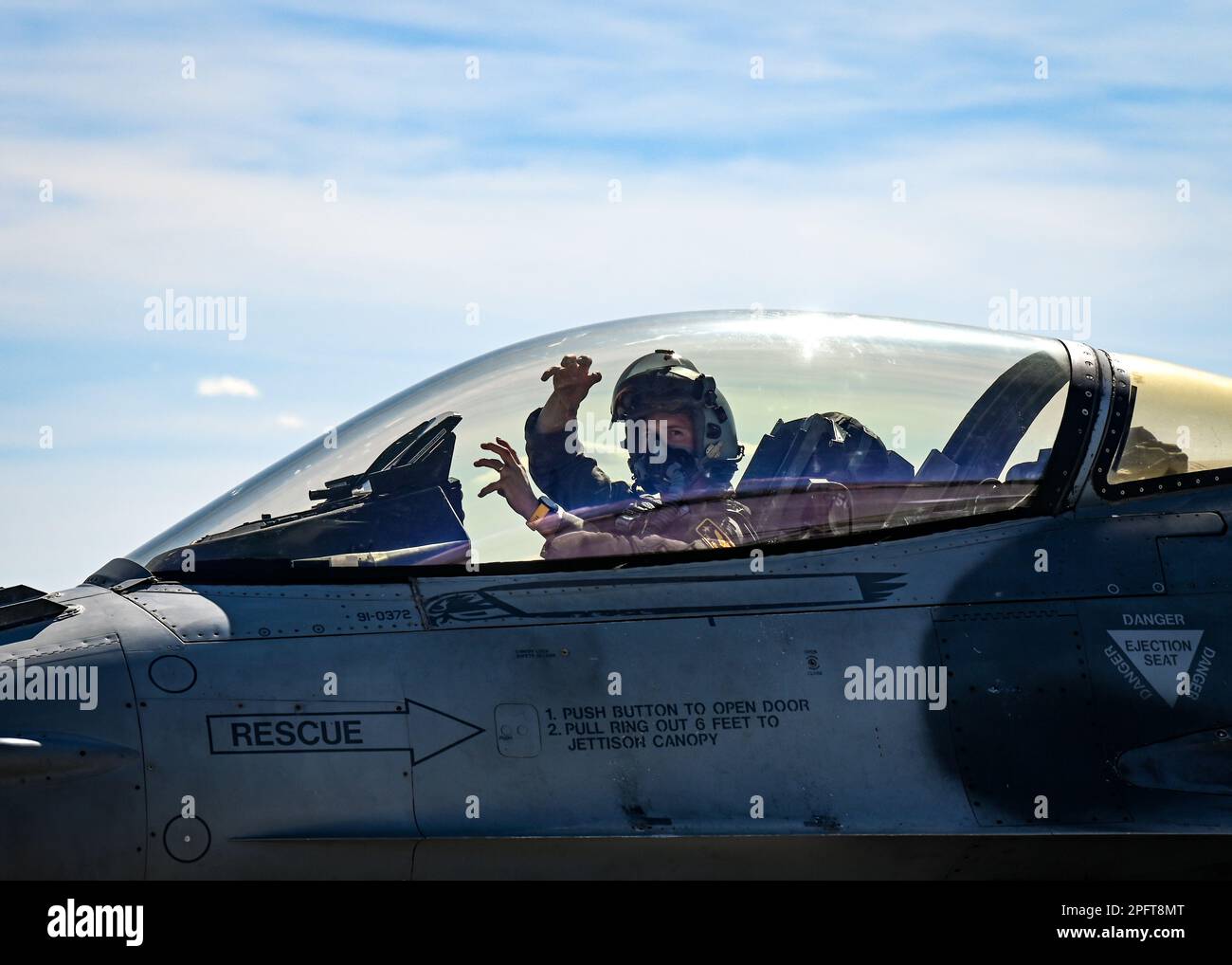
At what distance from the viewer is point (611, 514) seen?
16.3 feet

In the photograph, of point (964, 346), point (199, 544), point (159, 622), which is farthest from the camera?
point (964, 346)

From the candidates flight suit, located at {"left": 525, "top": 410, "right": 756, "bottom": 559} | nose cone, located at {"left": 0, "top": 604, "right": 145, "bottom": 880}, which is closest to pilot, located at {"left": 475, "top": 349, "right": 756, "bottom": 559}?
flight suit, located at {"left": 525, "top": 410, "right": 756, "bottom": 559}

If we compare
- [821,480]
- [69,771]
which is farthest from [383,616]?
[821,480]

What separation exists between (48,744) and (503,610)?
1.50 metres

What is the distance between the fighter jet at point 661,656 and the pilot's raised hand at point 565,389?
0.03m

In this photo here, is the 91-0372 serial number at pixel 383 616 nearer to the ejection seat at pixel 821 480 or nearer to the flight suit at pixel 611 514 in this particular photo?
the flight suit at pixel 611 514

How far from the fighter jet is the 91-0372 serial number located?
0.03ft

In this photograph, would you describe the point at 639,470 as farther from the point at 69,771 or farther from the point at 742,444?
the point at 69,771

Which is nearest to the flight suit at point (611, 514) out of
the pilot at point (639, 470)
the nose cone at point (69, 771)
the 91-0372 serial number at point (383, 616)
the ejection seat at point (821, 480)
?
the pilot at point (639, 470)

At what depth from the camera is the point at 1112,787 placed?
4.60 meters
